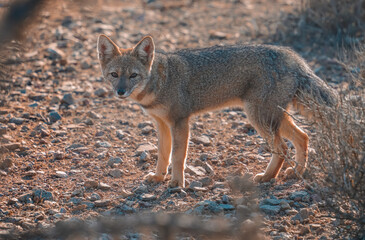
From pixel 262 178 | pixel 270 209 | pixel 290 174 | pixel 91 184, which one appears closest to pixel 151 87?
pixel 91 184

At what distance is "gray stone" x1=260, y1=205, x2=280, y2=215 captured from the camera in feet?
16.1

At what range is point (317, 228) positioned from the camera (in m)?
4.56

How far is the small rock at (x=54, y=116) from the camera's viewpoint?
7.43 m

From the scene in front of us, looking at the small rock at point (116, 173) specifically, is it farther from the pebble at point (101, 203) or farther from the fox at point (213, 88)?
the pebble at point (101, 203)

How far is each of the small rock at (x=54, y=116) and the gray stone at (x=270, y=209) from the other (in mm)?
3749

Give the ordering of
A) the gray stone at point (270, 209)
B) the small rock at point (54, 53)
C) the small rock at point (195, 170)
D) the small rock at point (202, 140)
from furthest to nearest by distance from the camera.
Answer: the small rock at point (54, 53) → the small rock at point (202, 140) → the small rock at point (195, 170) → the gray stone at point (270, 209)

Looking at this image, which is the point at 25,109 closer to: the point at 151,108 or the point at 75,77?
the point at 75,77

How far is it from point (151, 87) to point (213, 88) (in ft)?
2.55

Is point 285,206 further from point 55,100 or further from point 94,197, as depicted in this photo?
point 55,100

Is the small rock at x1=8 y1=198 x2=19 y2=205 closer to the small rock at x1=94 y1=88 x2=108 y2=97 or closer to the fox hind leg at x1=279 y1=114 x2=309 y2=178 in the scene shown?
the fox hind leg at x1=279 y1=114 x2=309 y2=178

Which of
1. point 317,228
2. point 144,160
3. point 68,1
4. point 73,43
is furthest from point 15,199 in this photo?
point 73,43

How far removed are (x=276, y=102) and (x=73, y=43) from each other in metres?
5.96

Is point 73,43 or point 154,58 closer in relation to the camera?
point 154,58

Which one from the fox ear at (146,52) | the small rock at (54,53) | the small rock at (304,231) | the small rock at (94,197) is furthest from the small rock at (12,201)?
the small rock at (54,53)
